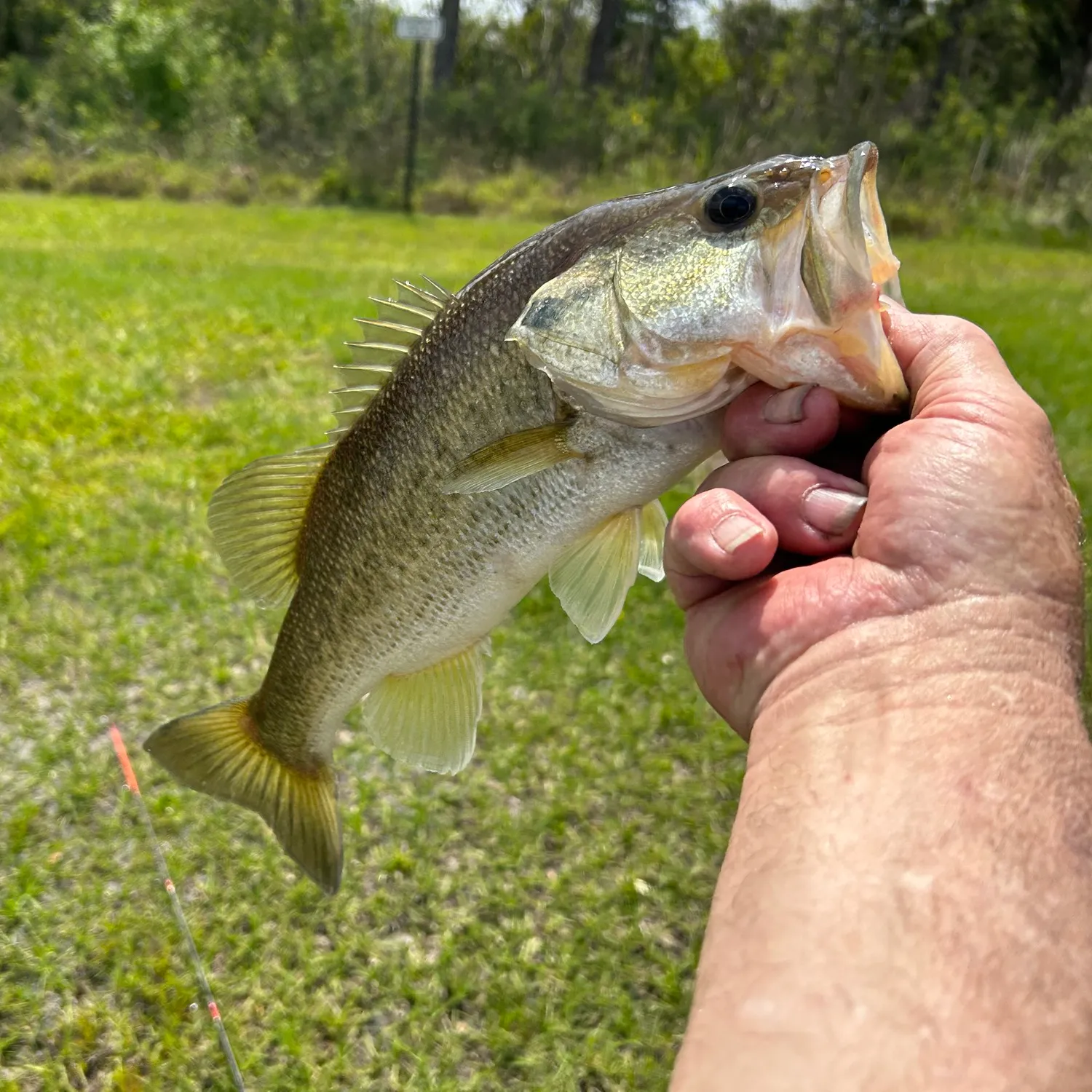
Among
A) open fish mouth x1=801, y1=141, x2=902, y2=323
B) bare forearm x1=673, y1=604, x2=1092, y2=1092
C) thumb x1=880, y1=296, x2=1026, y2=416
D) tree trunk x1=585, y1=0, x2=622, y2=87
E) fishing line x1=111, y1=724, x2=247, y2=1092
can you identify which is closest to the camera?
bare forearm x1=673, y1=604, x2=1092, y2=1092

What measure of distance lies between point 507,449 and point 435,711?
0.64 metres

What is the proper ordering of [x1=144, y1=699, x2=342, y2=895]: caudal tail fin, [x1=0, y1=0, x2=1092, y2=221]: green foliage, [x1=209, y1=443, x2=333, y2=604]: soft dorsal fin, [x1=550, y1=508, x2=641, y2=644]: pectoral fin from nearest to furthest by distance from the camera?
[x1=550, y1=508, x2=641, y2=644]: pectoral fin → [x1=209, y1=443, x2=333, y2=604]: soft dorsal fin → [x1=144, y1=699, x2=342, y2=895]: caudal tail fin → [x1=0, y1=0, x2=1092, y2=221]: green foliage

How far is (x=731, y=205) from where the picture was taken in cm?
123

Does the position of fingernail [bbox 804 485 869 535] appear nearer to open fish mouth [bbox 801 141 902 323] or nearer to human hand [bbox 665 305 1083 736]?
human hand [bbox 665 305 1083 736]

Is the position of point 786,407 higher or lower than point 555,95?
lower

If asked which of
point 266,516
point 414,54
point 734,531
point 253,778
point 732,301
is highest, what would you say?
point 414,54

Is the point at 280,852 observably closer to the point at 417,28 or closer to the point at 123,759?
the point at 123,759

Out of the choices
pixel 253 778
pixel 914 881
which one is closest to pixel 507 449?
pixel 914 881

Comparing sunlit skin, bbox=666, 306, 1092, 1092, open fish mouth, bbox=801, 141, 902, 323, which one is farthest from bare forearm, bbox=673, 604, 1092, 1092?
open fish mouth, bbox=801, 141, 902, 323

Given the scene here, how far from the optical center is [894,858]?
3.10ft

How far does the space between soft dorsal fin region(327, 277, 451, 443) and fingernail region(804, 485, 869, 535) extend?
716 millimetres

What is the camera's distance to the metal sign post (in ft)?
31.0

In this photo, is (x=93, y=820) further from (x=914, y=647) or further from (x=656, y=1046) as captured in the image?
(x=914, y=647)

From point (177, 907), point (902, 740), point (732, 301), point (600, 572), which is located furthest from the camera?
point (177, 907)
